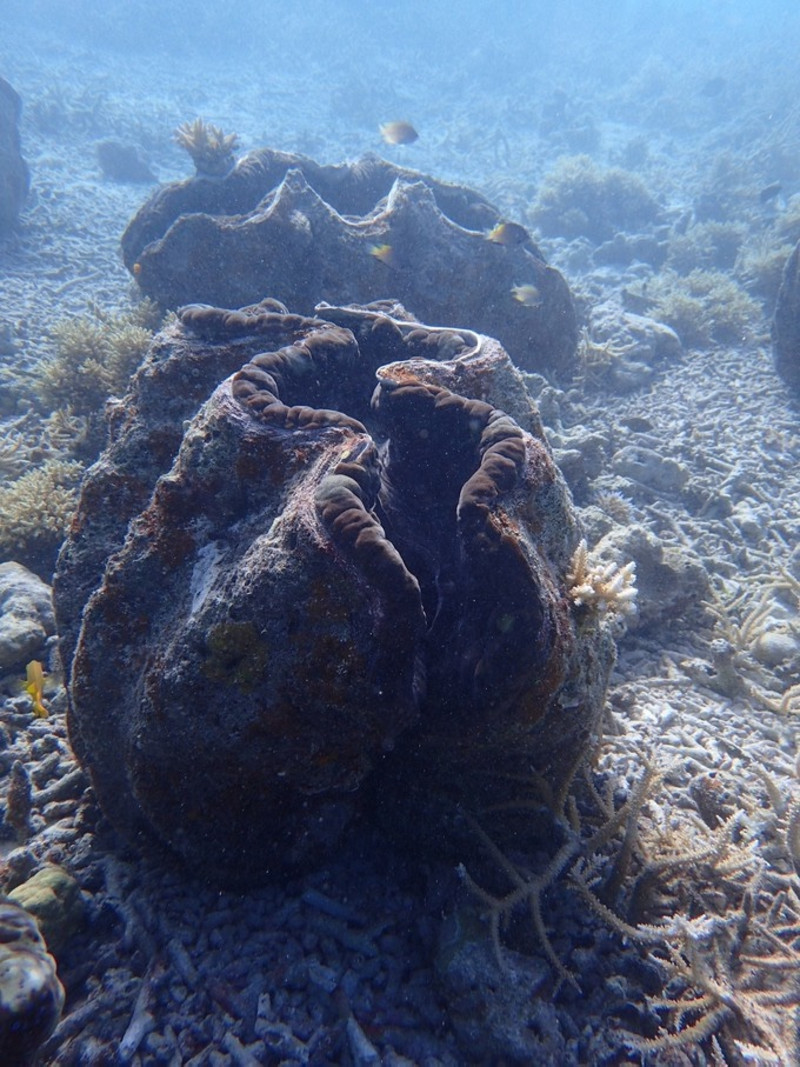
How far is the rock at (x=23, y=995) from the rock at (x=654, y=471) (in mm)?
5652

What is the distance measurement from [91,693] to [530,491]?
87.1 inches

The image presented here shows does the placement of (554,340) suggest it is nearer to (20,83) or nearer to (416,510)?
(416,510)

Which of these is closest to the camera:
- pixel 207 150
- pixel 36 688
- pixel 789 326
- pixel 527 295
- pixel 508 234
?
pixel 36 688

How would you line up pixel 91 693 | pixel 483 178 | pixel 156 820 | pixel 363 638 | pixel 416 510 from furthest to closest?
pixel 483 178, pixel 416 510, pixel 91 693, pixel 156 820, pixel 363 638

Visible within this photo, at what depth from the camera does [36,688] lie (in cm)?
305

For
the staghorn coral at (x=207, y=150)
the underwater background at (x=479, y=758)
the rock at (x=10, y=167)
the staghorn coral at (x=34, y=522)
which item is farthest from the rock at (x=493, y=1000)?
the rock at (x=10, y=167)

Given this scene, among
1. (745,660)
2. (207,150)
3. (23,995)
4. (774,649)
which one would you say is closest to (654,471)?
(774,649)

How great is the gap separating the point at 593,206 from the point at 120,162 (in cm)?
1311

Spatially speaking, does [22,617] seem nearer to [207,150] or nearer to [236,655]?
[236,655]

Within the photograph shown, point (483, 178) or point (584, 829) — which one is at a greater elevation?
point (483, 178)

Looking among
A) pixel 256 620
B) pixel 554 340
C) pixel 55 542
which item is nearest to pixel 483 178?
pixel 554 340

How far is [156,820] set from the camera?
7.40 feet

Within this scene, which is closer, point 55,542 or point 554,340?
point 55,542

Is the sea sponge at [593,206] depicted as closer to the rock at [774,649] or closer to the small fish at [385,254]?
the small fish at [385,254]
